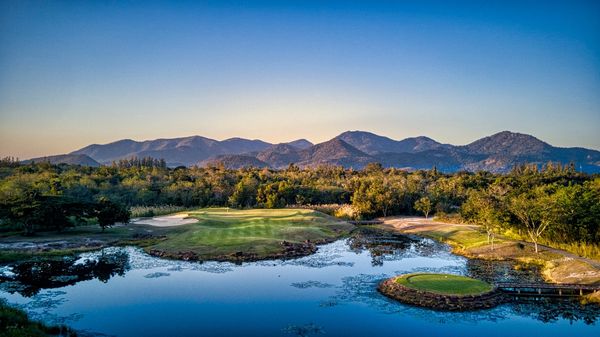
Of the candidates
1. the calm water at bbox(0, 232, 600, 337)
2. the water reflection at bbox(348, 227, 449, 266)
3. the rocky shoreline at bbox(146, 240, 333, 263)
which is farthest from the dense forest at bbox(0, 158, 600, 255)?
the rocky shoreline at bbox(146, 240, 333, 263)

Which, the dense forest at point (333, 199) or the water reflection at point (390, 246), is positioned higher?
the dense forest at point (333, 199)

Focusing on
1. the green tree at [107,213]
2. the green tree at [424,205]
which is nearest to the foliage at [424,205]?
the green tree at [424,205]

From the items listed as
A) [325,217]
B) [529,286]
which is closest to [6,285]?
[529,286]

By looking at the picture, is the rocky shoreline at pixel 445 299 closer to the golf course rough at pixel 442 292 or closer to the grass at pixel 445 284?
the golf course rough at pixel 442 292

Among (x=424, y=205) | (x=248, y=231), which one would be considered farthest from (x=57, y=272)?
(x=424, y=205)

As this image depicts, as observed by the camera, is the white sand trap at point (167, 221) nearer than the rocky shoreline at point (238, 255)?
No

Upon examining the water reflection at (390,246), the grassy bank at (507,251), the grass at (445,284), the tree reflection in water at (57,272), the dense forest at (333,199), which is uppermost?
the dense forest at (333,199)

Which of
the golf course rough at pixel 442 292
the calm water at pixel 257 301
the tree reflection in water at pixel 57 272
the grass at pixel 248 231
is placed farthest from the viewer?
the grass at pixel 248 231

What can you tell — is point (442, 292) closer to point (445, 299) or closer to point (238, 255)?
point (445, 299)
